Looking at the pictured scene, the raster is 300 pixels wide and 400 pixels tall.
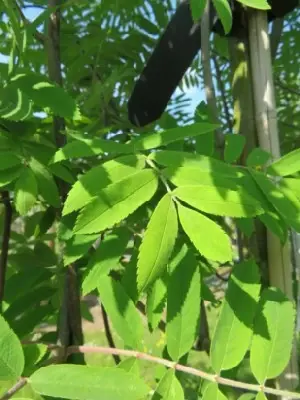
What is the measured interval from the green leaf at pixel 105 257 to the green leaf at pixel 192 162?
10 cm

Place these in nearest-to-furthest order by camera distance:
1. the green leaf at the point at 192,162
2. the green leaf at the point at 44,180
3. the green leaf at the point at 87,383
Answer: the green leaf at the point at 87,383
the green leaf at the point at 192,162
the green leaf at the point at 44,180

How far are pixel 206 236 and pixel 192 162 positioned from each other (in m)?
0.11

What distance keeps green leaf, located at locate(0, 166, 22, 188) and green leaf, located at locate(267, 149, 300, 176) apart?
11.6 inches

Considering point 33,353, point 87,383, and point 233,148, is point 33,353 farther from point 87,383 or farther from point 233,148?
point 233,148

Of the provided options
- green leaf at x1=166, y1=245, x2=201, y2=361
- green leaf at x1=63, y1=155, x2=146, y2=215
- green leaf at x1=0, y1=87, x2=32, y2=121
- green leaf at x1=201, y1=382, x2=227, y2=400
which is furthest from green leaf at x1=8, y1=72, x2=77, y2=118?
green leaf at x1=201, y1=382, x2=227, y2=400

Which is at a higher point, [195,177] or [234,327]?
[195,177]

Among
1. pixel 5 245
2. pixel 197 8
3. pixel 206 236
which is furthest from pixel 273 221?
pixel 5 245

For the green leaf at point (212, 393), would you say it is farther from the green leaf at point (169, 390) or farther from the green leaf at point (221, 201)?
the green leaf at point (221, 201)

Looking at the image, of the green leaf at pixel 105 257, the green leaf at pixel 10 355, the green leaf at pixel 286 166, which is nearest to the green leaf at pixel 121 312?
the green leaf at pixel 105 257

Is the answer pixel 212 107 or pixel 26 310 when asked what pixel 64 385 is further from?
pixel 212 107

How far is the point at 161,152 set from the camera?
57 cm

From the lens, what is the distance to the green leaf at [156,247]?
1.48 ft

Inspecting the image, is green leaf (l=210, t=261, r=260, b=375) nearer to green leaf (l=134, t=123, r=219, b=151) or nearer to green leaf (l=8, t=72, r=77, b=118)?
green leaf (l=134, t=123, r=219, b=151)

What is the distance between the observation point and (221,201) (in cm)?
48
